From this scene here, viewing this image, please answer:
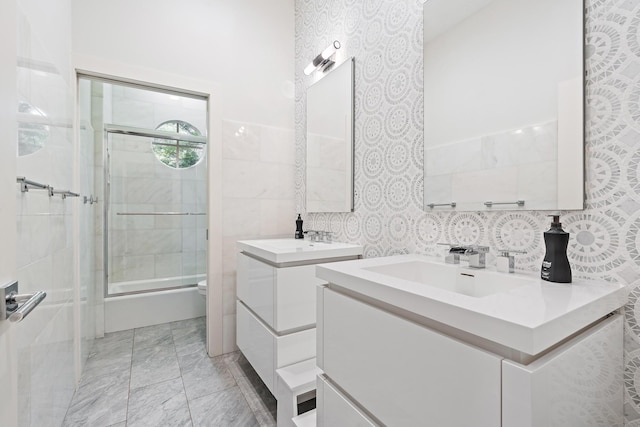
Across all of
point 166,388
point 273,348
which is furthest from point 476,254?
point 166,388

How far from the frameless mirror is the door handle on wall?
1.41 meters

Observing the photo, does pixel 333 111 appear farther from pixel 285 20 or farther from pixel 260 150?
pixel 285 20

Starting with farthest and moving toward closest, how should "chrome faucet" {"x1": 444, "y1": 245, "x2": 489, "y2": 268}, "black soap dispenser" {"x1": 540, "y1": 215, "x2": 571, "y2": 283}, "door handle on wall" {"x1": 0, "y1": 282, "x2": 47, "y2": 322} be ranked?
"chrome faucet" {"x1": 444, "y1": 245, "x2": 489, "y2": 268}, "black soap dispenser" {"x1": 540, "y1": 215, "x2": 571, "y2": 283}, "door handle on wall" {"x1": 0, "y1": 282, "x2": 47, "y2": 322}

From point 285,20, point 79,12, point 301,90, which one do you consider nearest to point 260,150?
point 301,90

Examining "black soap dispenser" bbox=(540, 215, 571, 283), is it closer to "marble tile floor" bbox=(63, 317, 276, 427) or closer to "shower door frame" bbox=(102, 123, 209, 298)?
"marble tile floor" bbox=(63, 317, 276, 427)

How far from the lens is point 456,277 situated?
1022mm

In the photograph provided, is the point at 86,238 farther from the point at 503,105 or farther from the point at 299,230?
the point at 503,105

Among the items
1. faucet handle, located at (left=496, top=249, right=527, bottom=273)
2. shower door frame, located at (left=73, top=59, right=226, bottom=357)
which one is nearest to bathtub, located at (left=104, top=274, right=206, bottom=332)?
shower door frame, located at (left=73, top=59, right=226, bottom=357)

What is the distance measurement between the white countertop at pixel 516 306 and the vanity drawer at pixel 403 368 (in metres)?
0.05

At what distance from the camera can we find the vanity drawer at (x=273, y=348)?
1.40m

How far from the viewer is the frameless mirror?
1.77 metres

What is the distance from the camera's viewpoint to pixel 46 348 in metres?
1.14

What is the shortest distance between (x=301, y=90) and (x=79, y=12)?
56.1 inches

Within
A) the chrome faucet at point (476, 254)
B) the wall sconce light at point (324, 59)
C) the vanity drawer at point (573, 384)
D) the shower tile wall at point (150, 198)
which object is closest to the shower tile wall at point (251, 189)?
the wall sconce light at point (324, 59)
